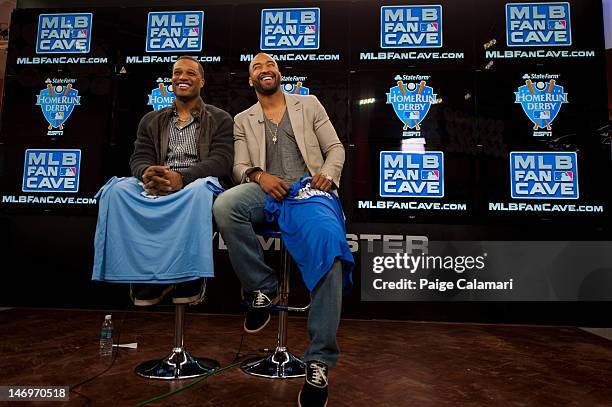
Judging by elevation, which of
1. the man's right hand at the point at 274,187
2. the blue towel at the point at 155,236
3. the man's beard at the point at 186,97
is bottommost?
the blue towel at the point at 155,236

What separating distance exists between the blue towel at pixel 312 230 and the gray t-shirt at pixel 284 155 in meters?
0.19

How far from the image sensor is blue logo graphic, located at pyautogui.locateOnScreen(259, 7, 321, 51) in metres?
4.00

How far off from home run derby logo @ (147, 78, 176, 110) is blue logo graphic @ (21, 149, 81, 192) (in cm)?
90

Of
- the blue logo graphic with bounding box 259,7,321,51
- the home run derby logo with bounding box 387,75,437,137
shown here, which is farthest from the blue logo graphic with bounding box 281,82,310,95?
the home run derby logo with bounding box 387,75,437,137

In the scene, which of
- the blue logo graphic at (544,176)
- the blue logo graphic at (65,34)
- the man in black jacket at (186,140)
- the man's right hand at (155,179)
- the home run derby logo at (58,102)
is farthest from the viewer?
the blue logo graphic at (65,34)

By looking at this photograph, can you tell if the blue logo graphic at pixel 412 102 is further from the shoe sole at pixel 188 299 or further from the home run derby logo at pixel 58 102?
the home run derby logo at pixel 58 102

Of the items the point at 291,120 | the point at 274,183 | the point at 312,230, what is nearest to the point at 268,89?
the point at 291,120

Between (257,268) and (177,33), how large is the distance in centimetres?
323

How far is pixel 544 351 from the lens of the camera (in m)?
2.81

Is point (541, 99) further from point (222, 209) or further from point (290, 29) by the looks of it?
point (222, 209)

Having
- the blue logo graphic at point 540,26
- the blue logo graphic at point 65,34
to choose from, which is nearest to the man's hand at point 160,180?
the blue logo graphic at point 65,34

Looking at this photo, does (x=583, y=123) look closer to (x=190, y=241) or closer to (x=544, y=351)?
(x=544, y=351)

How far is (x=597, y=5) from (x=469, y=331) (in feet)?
10.9

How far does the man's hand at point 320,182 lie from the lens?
190 cm
